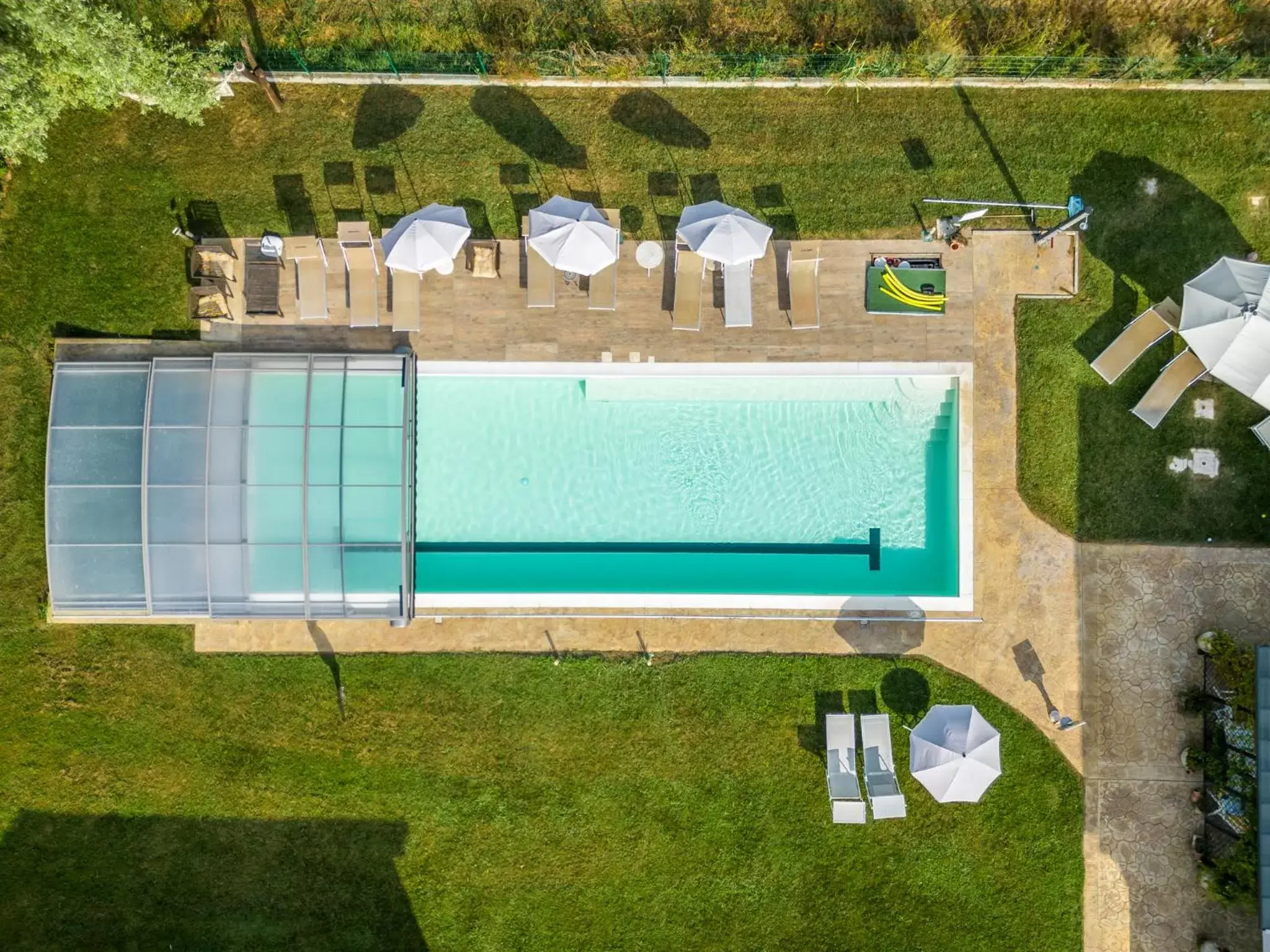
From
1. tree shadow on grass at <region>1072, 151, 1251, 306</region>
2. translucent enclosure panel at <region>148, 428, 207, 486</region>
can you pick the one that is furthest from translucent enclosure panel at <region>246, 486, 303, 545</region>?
tree shadow on grass at <region>1072, 151, 1251, 306</region>

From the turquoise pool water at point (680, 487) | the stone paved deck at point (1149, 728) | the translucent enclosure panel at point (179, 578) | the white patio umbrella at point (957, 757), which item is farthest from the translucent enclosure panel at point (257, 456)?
the stone paved deck at point (1149, 728)

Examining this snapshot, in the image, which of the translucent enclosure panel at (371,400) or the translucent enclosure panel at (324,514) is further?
the translucent enclosure panel at (371,400)

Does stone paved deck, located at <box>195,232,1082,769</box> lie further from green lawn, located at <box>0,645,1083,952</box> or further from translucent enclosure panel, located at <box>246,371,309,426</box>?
translucent enclosure panel, located at <box>246,371,309,426</box>

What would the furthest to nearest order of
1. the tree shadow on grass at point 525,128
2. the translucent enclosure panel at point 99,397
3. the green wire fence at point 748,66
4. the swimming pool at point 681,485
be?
the swimming pool at point 681,485, the tree shadow on grass at point 525,128, the green wire fence at point 748,66, the translucent enclosure panel at point 99,397

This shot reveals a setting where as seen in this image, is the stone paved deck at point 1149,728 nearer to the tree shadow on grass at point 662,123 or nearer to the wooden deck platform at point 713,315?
the wooden deck platform at point 713,315

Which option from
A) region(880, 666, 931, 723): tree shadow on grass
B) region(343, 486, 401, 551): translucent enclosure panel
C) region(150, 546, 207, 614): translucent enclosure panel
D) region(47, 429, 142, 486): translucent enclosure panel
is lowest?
region(880, 666, 931, 723): tree shadow on grass

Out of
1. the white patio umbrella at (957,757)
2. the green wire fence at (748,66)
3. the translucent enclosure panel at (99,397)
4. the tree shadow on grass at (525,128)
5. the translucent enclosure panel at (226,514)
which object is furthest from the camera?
the tree shadow on grass at (525,128)

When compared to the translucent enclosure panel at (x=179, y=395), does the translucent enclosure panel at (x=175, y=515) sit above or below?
below

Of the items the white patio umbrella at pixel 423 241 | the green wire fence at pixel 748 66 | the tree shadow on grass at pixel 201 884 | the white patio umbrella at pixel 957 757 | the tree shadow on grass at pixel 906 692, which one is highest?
the green wire fence at pixel 748 66

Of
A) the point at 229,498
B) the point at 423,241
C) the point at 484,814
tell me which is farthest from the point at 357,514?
the point at 484,814
